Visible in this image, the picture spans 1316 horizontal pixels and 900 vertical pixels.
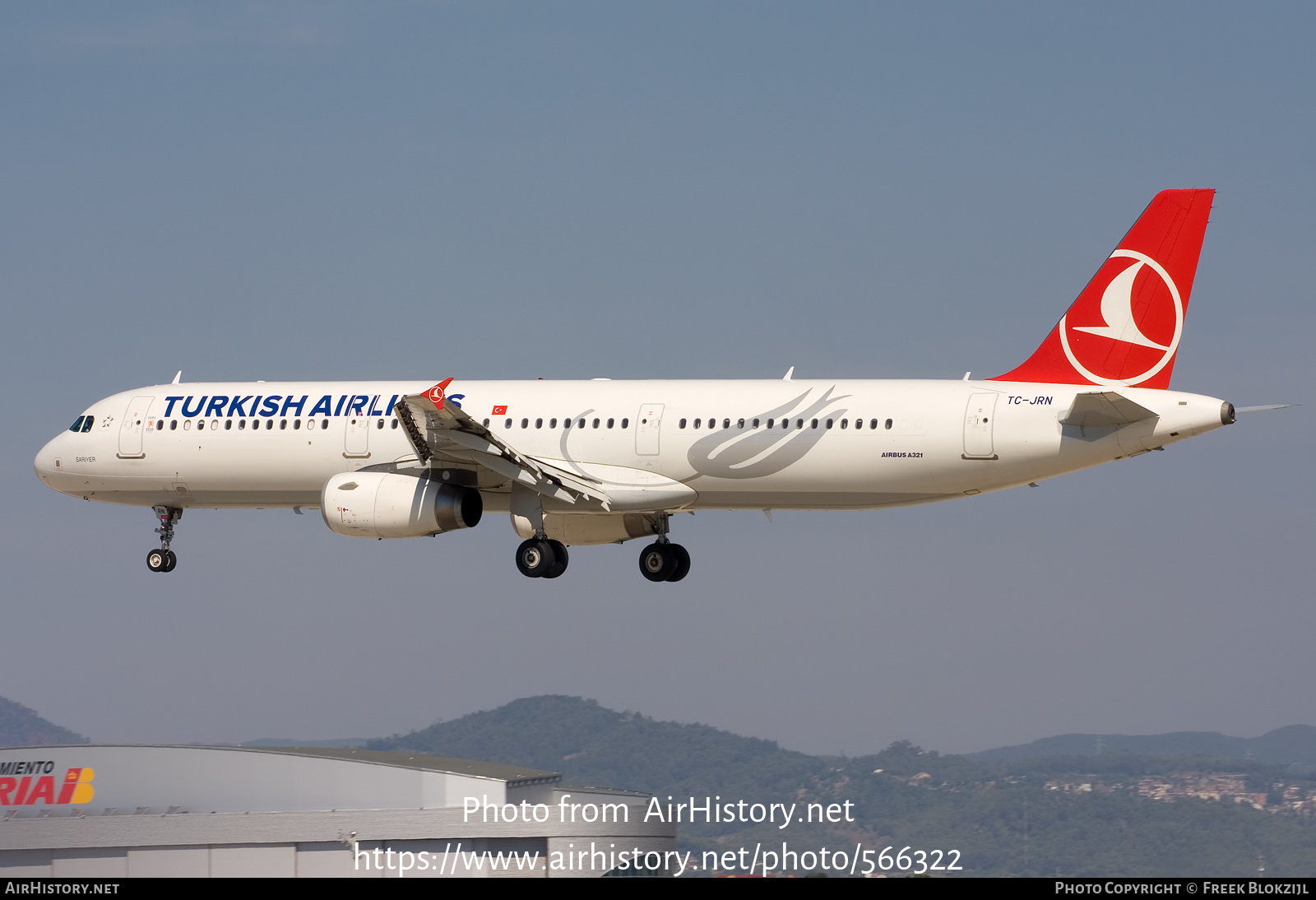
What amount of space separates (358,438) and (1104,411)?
54.6 feet

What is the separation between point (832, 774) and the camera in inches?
6102

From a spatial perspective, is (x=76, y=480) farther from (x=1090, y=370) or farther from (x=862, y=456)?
(x=1090, y=370)

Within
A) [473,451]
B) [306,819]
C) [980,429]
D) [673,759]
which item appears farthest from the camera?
[673,759]

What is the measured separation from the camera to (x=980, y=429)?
34.9 metres

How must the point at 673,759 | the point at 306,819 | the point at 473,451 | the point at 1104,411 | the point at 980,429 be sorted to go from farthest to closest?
1. the point at 673,759
2. the point at 306,819
3. the point at 473,451
4. the point at 980,429
5. the point at 1104,411

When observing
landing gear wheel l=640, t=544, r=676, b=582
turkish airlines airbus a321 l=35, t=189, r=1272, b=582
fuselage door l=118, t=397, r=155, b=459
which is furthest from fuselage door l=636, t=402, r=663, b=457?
fuselage door l=118, t=397, r=155, b=459

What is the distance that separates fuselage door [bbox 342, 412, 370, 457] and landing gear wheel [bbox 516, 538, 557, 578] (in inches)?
168

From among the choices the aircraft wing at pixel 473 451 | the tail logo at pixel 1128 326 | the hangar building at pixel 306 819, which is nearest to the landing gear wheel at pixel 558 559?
the aircraft wing at pixel 473 451

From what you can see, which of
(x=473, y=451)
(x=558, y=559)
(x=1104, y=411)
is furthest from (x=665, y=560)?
(x=1104, y=411)

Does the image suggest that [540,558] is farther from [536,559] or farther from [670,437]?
[670,437]

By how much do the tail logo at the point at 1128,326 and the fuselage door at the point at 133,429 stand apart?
2175 centimetres

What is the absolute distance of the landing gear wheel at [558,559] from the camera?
1549 inches
